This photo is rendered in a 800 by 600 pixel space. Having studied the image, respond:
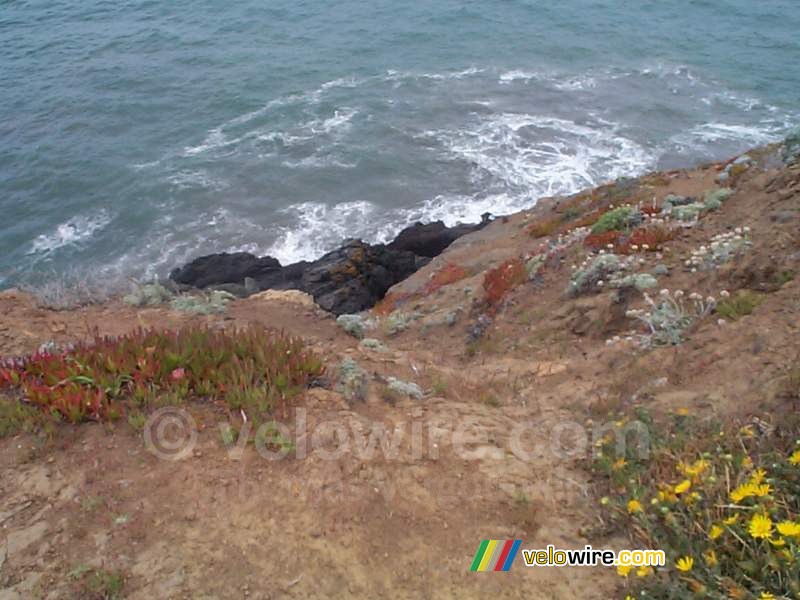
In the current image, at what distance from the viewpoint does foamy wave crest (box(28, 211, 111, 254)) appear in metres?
29.1

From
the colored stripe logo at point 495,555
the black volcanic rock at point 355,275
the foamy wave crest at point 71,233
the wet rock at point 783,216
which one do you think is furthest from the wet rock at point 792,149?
the foamy wave crest at point 71,233

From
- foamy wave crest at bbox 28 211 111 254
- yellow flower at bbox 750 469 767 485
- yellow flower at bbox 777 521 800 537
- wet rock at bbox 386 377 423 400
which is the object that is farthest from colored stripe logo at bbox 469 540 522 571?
foamy wave crest at bbox 28 211 111 254

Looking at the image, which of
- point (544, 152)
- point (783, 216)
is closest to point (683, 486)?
point (783, 216)

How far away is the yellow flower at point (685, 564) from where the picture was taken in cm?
367

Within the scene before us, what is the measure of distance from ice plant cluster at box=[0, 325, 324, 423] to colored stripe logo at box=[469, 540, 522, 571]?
94.0 inches

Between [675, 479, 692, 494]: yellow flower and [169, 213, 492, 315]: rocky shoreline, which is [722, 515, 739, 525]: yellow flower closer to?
[675, 479, 692, 494]: yellow flower

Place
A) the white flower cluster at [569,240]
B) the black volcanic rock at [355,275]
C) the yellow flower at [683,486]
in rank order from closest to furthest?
the yellow flower at [683,486]
the white flower cluster at [569,240]
the black volcanic rock at [355,275]

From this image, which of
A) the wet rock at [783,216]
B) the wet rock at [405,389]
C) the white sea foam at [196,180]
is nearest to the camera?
the wet rock at [405,389]

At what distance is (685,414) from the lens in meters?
5.53

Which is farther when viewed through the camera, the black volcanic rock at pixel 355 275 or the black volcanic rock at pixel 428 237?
the black volcanic rock at pixel 428 237

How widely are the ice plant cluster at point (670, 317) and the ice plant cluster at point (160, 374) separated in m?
4.27

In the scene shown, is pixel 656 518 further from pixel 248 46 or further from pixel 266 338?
pixel 248 46

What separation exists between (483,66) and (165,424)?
4126 cm

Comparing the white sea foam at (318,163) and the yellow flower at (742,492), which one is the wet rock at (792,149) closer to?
the yellow flower at (742,492)
